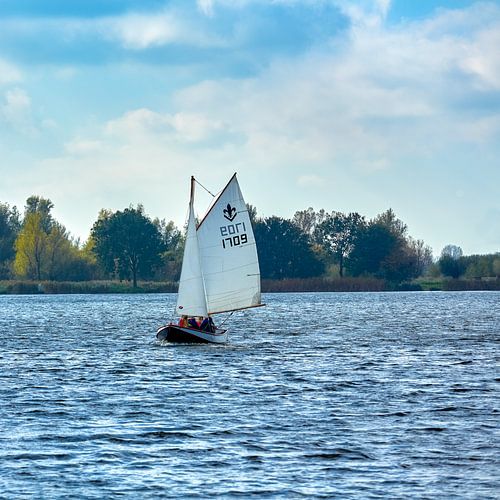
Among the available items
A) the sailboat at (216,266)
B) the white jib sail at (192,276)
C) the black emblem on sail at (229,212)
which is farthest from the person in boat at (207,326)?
the black emblem on sail at (229,212)

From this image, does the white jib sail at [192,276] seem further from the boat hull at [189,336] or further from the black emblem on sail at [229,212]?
the black emblem on sail at [229,212]

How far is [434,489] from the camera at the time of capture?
87.5 ft

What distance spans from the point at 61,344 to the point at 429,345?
2612cm

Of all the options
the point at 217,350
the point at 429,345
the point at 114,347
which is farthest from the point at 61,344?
the point at 429,345

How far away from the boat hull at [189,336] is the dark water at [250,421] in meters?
0.61

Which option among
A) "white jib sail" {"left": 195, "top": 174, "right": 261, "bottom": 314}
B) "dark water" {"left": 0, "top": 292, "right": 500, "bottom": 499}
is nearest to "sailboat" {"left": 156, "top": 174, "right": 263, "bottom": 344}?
"white jib sail" {"left": 195, "top": 174, "right": 261, "bottom": 314}

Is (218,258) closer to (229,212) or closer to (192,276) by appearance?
(192,276)

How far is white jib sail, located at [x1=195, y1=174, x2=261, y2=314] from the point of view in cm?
6825

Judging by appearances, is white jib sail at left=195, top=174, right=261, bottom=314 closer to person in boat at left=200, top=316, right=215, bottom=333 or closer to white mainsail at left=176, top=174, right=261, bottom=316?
white mainsail at left=176, top=174, right=261, bottom=316

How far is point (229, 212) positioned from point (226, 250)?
2495 millimetres

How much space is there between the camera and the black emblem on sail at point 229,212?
6831 centimetres

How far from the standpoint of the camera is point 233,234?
6856 cm

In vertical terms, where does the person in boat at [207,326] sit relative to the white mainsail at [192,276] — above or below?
below

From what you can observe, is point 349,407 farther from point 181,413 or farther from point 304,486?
point 304,486
